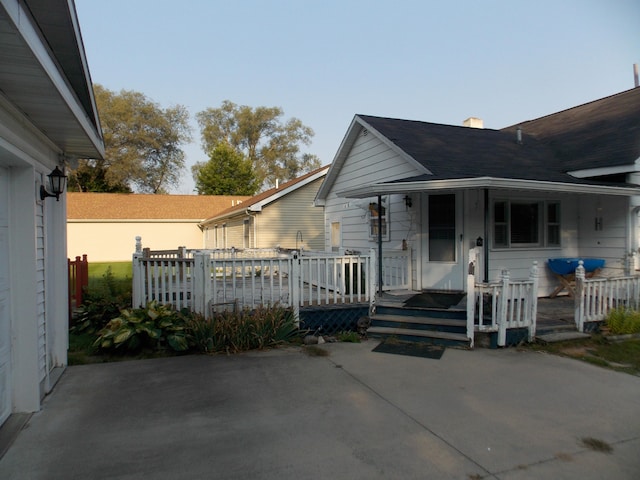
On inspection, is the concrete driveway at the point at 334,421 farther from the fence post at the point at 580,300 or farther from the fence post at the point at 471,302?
the fence post at the point at 580,300

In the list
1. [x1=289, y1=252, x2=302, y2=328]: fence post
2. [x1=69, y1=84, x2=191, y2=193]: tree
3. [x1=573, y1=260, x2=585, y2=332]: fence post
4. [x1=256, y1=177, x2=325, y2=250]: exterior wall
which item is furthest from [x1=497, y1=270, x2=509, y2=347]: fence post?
[x1=69, y1=84, x2=191, y2=193]: tree

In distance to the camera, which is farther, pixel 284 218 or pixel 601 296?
pixel 284 218

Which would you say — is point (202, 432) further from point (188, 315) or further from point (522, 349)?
point (522, 349)

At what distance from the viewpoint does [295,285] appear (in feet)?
22.9

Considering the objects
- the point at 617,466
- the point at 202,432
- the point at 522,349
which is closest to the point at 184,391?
the point at 202,432

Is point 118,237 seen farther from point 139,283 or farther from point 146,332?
point 146,332

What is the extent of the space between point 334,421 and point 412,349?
9.00ft

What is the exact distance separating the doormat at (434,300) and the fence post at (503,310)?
2.97 ft

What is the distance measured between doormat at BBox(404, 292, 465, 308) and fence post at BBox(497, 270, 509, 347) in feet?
2.97

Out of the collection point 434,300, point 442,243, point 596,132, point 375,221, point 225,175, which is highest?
point 225,175

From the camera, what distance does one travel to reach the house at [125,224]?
82.3 ft

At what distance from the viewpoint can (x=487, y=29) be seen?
38.0 ft

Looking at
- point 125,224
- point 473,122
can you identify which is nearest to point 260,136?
point 125,224

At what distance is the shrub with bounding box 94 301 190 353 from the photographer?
19.4 ft
